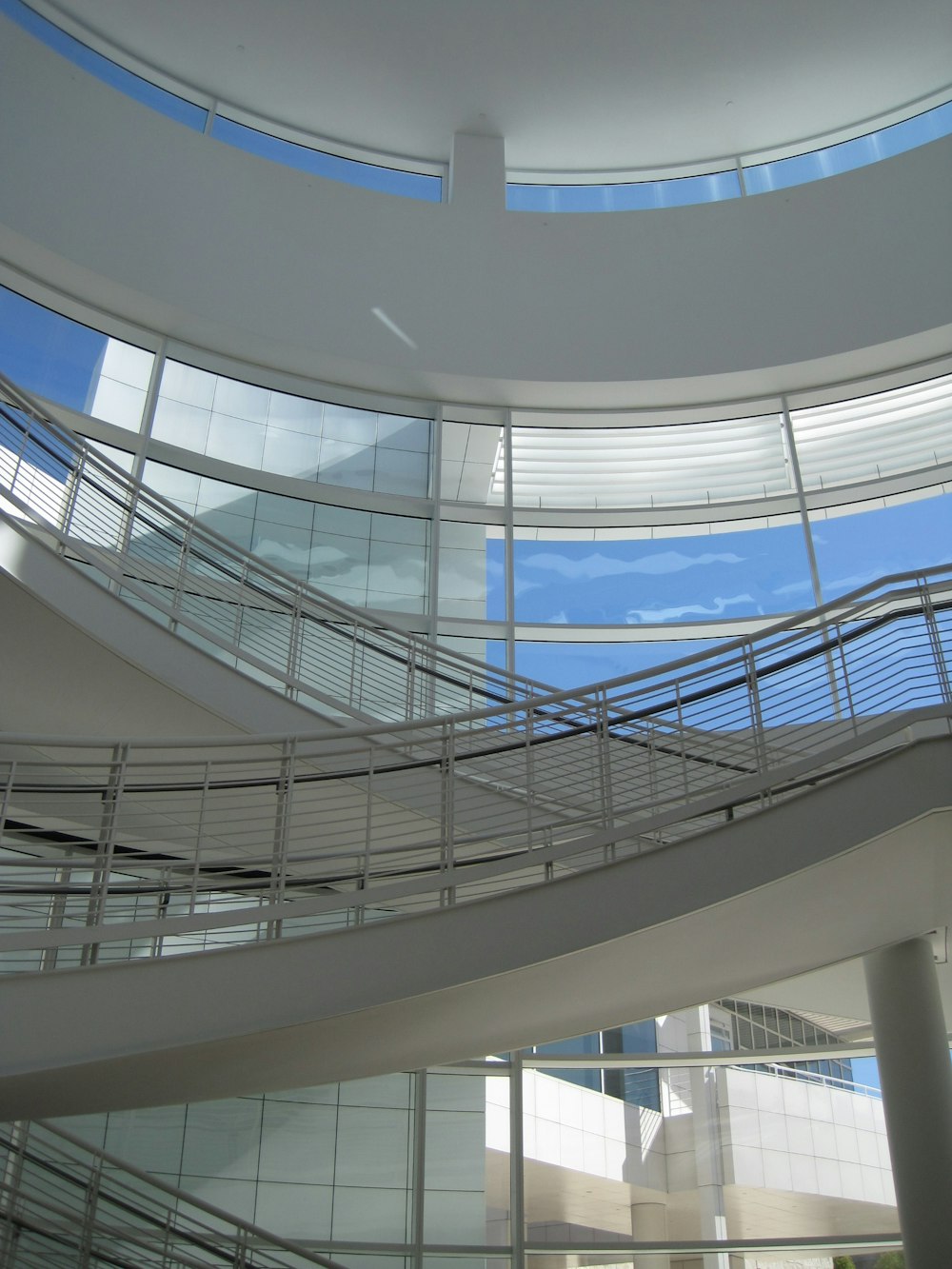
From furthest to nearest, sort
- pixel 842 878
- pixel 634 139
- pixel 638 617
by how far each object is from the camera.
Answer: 1. pixel 634 139
2. pixel 638 617
3. pixel 842 878

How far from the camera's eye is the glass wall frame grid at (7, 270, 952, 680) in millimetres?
Result: 10297

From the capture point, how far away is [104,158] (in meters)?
10.7

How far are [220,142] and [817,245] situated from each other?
19.7ft

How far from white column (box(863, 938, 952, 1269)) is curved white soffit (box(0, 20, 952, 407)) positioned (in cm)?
657

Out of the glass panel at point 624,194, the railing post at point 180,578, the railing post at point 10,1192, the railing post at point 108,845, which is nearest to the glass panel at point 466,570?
the railing post at point 180,578

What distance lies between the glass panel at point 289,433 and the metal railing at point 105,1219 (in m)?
5.99

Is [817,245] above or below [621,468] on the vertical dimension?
above

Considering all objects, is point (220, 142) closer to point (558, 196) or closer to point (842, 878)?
point (558, 196)

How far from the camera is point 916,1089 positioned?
5730 mm

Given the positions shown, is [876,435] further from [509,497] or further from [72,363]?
[72,363]

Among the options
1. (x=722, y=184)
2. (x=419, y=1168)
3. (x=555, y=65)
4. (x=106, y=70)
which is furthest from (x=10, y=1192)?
(x=722, y=184)

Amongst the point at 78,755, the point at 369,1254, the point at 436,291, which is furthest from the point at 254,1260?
the point at 436,291

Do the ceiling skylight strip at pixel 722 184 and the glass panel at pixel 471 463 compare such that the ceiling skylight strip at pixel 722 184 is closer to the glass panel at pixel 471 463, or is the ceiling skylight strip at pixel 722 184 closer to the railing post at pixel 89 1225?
the glass panel at pixel 471 463

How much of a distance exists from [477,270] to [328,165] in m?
2.08
